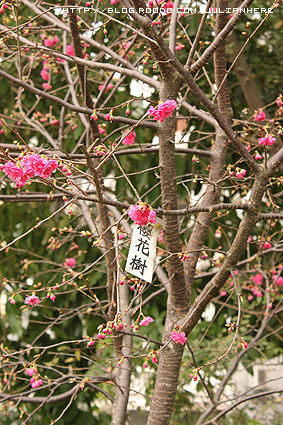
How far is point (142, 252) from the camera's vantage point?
1.12 meters

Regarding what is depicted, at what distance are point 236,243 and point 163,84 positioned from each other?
1.53 ft

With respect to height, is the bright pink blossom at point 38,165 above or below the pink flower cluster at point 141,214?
above

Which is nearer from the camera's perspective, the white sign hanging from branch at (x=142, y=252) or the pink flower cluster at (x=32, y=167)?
the pink flower cluster at (x=32, y=167)

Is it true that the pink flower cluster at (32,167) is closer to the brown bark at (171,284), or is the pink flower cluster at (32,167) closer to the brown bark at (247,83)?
the brown bark at (171,284)

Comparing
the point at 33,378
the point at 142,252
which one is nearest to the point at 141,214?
the point at 142,252

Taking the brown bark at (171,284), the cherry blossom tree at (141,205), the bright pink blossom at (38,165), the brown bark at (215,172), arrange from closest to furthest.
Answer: the bright pink blossom at (38,165) < the cherry blossom tree at (141,205) < the brown bark at (171,284) < the brown bark at (215,172)

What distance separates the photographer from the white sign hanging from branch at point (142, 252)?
109 centimetres

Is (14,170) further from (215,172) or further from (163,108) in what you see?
(215,172)

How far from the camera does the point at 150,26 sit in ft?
3.11

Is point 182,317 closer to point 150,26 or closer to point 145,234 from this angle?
point 145,234

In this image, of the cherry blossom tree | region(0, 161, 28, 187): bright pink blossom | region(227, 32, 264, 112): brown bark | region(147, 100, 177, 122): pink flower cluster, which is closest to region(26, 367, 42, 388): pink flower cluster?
the cherry blossom tree

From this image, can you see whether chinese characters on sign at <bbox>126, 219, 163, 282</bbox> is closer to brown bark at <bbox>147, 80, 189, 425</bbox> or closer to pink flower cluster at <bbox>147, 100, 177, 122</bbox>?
brown bark at <bbox>147, 80, 189, 425</bbox>

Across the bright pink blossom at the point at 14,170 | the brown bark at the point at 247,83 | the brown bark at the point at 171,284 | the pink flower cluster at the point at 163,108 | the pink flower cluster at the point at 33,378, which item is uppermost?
the brown bark at the point at 247,83

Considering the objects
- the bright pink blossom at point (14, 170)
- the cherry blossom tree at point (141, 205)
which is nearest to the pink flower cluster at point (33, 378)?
the cherry blossom tree at point (141, 205)
